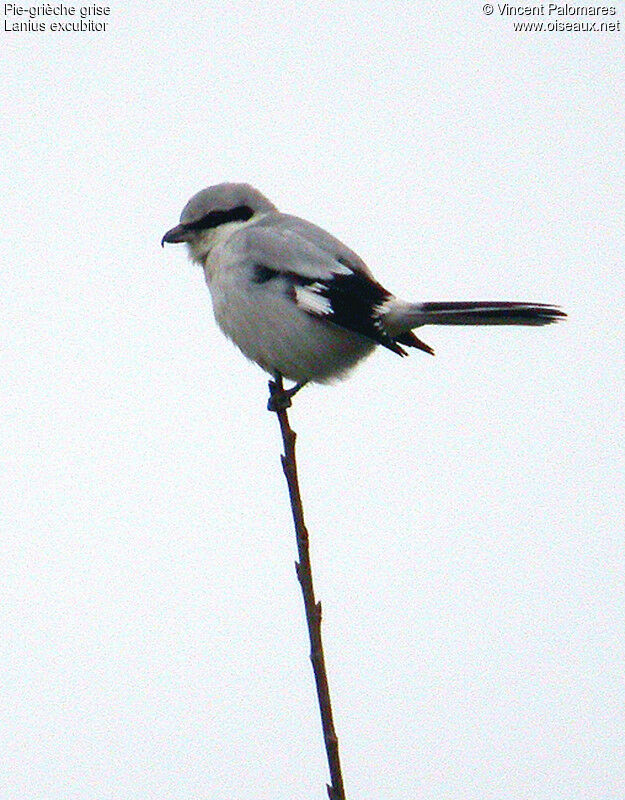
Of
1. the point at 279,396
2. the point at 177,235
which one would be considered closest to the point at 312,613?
the point at 279,396

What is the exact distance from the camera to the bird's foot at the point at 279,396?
2.41 m

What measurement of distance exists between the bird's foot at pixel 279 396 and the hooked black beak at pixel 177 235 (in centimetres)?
57

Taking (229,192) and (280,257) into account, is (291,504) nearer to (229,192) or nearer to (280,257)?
(280,257)

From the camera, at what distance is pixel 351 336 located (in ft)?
10.4

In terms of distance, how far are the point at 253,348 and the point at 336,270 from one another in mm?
316

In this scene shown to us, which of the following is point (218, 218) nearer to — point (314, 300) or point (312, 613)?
point (314, 300)

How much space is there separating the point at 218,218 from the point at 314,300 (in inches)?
22.8

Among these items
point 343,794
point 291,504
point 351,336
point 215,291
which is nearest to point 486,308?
point 351,336

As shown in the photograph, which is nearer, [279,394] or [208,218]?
[279,394]

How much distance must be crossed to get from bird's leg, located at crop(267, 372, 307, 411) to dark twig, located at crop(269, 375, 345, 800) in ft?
0.72

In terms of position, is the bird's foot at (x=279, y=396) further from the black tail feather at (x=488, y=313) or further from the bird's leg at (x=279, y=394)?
the black tail feather at (x=488, y=313)

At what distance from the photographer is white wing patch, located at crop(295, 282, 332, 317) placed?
3.05 metres

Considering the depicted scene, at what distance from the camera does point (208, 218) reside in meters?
3.49

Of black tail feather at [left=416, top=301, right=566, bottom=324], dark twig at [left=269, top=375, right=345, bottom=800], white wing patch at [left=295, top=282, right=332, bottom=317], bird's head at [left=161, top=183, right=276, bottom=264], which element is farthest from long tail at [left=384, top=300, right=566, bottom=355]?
dark twig at [left=269, top=375, right=345, bottom=800]
